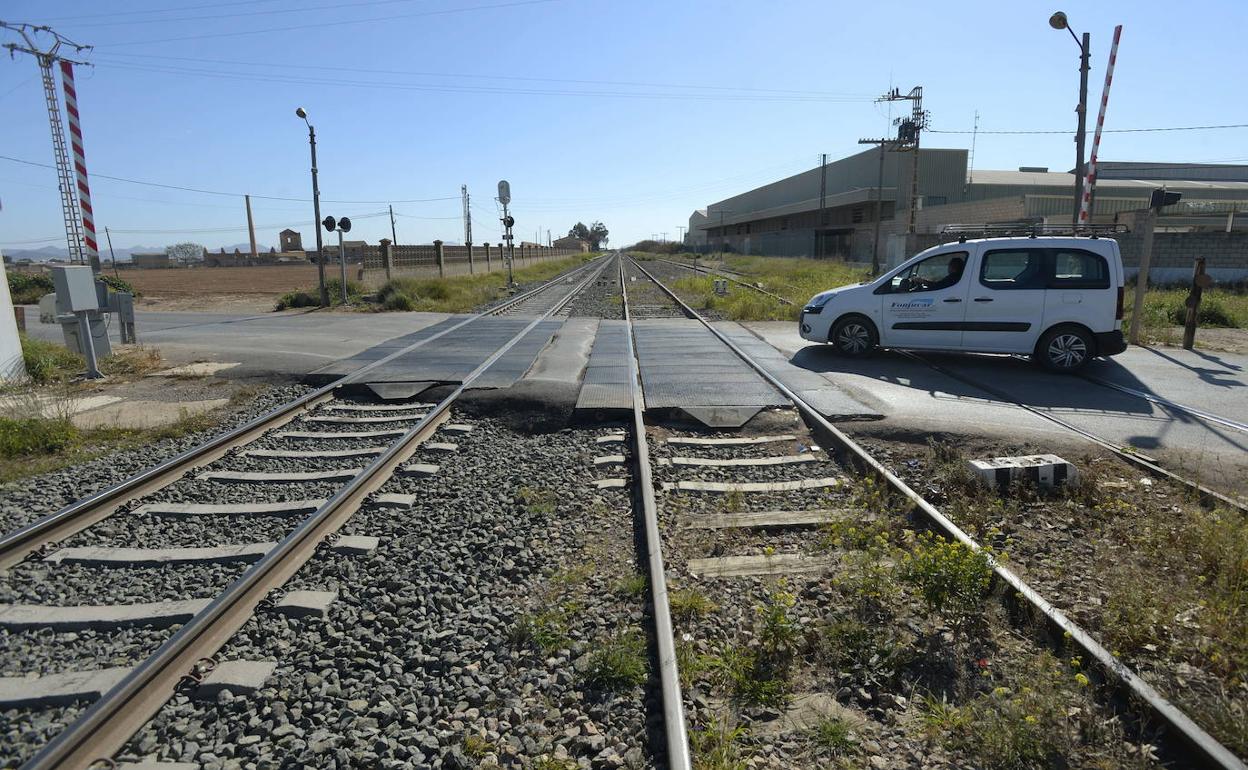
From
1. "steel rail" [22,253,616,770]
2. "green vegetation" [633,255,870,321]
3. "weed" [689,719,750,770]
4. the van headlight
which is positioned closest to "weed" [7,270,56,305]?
"green vegetation" [633,255,870,321]

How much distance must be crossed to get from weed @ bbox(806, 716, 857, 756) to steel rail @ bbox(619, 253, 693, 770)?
1.81ft

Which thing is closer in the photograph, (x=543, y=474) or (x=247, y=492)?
(x=247, y=492)

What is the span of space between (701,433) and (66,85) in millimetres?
12683

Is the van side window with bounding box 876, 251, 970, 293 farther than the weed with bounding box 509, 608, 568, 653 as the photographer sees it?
Yes

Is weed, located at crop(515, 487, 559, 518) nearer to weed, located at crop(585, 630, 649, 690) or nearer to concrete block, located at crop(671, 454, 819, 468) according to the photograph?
concrete block, located at crop(671, 454, 819, 468)

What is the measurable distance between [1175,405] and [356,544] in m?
9.37

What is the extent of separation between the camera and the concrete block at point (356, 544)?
473cm

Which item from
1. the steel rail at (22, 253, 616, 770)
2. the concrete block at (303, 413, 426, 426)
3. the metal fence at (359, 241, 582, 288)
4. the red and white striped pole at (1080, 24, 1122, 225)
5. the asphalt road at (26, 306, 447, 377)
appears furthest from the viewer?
the metal fence at (359, 241, 582, 288)

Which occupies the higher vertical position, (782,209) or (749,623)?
(782,209)

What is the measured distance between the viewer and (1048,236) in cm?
1069

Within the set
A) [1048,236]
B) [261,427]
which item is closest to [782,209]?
[1048,236]

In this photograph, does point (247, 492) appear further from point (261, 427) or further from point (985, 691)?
point (985, 691)

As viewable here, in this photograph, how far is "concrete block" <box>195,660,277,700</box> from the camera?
3275mm

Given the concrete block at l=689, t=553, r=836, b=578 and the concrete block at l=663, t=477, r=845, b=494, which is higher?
the concrete block at l=663, t=477, r=845, b=494
